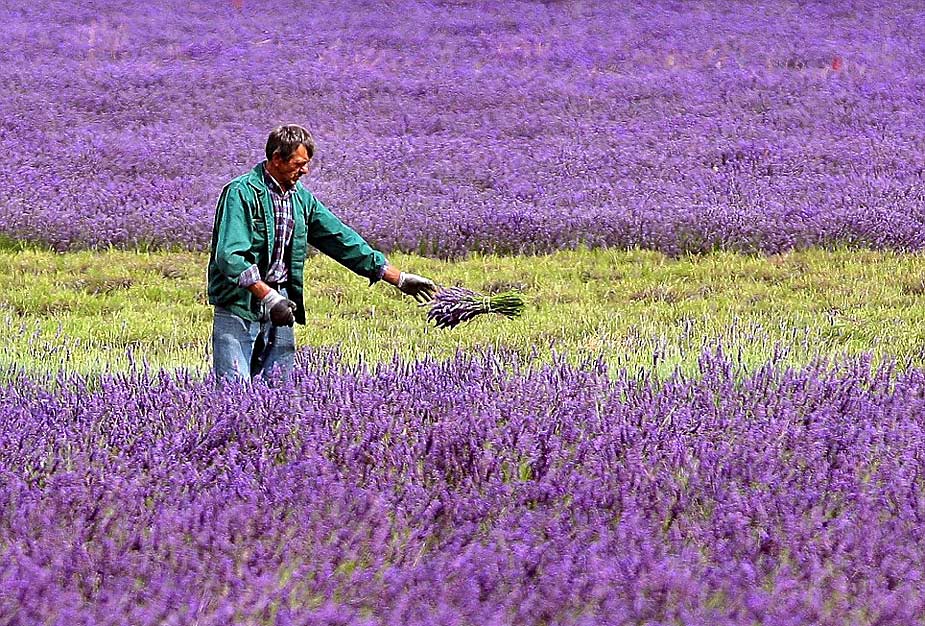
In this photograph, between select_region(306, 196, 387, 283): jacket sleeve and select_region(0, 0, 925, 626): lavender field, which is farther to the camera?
select_region(306, 196, 387, 283): jacket sleeve

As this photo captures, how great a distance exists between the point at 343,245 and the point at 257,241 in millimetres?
381

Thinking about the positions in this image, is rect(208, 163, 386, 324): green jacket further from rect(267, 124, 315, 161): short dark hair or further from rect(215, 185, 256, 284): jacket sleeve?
rect(267, 124, 315, 161): short dark hair

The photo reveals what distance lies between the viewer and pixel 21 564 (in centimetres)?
249

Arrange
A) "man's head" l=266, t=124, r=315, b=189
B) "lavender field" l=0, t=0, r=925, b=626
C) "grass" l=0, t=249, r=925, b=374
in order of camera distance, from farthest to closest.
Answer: "grass" l=0, t=249, r=925, b=374 → "man's head" l=266, t=124, r=315, b=189 → "lavender field" l=0, t=0, r=925, b=626

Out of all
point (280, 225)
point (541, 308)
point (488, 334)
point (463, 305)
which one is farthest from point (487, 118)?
point (280, 225)

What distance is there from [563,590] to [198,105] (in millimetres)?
11038

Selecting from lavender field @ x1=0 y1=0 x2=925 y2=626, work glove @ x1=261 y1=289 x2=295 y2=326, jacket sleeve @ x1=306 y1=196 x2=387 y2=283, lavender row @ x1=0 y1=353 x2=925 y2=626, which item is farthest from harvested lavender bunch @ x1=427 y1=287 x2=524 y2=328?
work glove @ x1=261 y1=289 x2=295 y2=326

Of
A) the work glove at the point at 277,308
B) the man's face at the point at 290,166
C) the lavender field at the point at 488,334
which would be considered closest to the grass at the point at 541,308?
the lavender field at the point at 488,334

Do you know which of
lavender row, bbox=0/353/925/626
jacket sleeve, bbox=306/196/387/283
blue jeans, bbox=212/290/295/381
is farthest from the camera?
jacket sleeve, bbox=306/196/387/283

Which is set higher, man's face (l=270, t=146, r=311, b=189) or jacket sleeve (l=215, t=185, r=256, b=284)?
man's face (l=270, t=146, r=311, b=189)

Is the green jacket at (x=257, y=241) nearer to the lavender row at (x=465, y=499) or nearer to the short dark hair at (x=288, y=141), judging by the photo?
the short dark hair at (x=288, y=141)

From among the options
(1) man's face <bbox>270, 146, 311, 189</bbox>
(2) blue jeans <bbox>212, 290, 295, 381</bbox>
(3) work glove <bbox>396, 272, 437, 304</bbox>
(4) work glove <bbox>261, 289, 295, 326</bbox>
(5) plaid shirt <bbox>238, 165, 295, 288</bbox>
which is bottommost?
(2) blue jeans <bbox>212, 290, 295, 381</bbox>

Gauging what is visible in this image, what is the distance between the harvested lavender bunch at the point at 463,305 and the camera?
173 inches

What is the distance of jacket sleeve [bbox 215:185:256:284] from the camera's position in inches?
160
